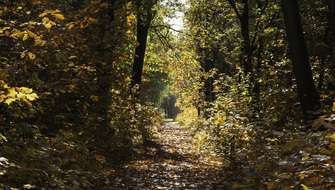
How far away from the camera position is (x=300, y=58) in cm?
1128

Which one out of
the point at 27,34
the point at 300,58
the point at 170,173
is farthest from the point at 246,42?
the point at 27,34

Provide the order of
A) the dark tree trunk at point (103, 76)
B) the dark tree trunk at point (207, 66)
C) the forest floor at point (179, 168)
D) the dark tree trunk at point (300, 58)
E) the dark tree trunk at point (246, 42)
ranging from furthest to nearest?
the dark tree trunk at point (207, 66), the dark tree trunk at point (246, 42), the dark tree trunk at point (103, 76), the dark tree trunk at point (300, 58), the forest floor at point (179, 168)

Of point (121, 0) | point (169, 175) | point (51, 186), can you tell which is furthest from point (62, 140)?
point (121, 0)

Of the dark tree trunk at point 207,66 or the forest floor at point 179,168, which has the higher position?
the dark tree trunk at point 207,66

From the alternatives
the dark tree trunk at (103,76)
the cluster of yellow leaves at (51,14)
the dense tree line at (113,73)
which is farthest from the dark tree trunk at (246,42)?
the cluster of yellow leaves at (51,14)

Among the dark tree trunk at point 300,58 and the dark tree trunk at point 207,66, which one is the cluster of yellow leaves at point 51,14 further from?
the dark tree trunk at point 207,66

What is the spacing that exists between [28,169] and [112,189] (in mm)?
3499

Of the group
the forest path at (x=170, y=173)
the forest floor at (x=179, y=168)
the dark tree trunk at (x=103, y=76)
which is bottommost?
the forest path at (x=170, y=173)

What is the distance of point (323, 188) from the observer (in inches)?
223

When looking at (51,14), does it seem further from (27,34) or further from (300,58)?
(300,58)

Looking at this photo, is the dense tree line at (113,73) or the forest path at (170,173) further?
the forest path at (170,173)

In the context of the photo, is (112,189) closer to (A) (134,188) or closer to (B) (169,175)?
(A) (134,188)

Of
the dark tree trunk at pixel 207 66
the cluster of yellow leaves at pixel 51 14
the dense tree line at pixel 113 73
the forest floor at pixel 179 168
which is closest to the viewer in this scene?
the cluster of yellow leaves at pixel 51 14

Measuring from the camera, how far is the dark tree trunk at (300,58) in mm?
11258
